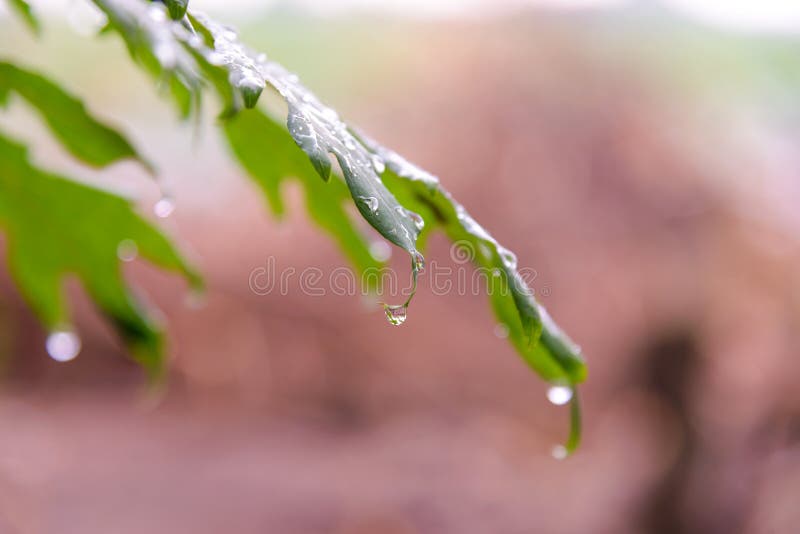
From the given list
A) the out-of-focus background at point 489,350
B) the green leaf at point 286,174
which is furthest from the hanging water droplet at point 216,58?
the out-of-focus background at point 489,350

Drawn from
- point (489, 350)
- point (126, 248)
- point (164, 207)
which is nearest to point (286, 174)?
point (164, 207)

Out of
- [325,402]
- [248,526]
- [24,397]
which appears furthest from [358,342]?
[24,397]

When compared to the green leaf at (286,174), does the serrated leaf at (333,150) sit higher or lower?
lower

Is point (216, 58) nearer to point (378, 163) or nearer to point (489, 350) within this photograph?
point (378, 163)

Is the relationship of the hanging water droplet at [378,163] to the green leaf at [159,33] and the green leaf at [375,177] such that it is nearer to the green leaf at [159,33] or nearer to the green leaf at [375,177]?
the green leaf at [375,177]

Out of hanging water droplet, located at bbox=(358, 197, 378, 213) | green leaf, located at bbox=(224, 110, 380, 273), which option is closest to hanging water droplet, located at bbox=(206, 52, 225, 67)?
hanging water droplet, located at bbox=(358, 197, 378, 213)

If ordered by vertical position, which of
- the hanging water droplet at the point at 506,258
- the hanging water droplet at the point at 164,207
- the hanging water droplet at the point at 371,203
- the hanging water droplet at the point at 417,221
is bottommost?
the hanging water droplet at the point at 371,203
